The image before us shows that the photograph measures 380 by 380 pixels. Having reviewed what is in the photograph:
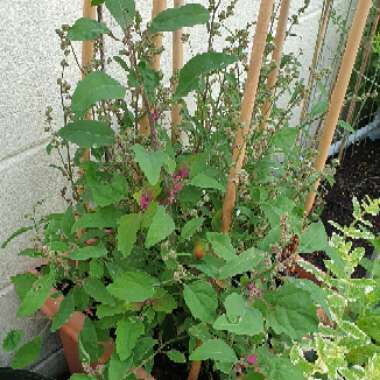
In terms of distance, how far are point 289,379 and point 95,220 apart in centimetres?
47

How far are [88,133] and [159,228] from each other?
0.24 meters

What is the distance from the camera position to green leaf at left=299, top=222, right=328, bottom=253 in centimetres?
116

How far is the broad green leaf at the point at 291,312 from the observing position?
102 centimetres

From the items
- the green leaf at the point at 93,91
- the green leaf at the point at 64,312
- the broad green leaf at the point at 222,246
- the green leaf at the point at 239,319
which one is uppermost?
the green leaf at the point at 93,91

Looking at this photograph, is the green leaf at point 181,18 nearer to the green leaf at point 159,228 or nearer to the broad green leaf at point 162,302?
the green leaf at point 159,228

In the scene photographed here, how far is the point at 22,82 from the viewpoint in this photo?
1426 millimetres

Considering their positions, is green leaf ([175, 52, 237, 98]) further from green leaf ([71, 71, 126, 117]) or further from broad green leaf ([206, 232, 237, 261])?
broad green leaf ([206, 232, 237, 261])

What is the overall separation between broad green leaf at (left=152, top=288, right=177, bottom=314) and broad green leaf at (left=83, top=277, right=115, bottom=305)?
9 centimetres

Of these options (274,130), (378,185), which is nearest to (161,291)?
(274,130)

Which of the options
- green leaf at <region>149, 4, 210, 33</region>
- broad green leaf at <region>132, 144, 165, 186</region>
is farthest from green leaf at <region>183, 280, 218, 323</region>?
green leaf at <region>149, 4, 210, 33</region>

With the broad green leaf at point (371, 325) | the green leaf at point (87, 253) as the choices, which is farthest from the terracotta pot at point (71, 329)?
the broad green leaf at point (371, 325)

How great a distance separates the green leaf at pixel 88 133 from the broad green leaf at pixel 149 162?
0.16 metres

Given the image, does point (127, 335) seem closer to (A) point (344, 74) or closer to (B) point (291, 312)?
(B) point (291, 312)

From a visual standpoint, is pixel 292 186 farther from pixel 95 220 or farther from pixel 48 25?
pixel 48 25
